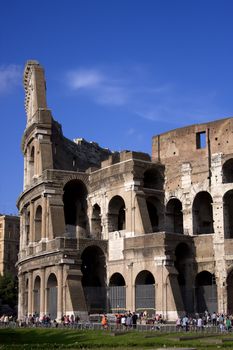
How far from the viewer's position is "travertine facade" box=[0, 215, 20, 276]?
259 ft

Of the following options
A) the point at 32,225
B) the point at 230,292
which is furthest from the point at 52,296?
the point at 230,292

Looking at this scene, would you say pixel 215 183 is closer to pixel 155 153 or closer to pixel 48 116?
pixel 155 153

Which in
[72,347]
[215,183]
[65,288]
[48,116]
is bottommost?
[72,347]

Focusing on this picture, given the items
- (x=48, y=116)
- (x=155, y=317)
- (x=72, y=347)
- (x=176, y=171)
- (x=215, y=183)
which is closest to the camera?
(x=72, y=347)

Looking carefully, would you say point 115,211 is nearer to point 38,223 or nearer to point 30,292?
point 38,223

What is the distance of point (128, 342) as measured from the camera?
2384 centimetres

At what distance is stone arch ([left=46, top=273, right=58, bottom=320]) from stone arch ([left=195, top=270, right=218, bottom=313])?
359 inches

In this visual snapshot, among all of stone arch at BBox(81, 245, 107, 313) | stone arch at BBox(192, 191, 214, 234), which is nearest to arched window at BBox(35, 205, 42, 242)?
stone arch at BBox(81, 245, 107, 313)

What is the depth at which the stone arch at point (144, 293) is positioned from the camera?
124ft

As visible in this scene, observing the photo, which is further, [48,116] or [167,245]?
[48,116]

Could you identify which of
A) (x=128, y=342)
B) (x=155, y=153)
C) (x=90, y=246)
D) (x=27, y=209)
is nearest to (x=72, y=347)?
(x=128, y=342)

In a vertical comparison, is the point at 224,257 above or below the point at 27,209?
below

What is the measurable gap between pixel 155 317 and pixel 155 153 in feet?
39.6

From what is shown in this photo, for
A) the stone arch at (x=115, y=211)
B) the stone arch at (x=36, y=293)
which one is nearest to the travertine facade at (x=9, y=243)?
the stone arch at (x=36, y=293)
